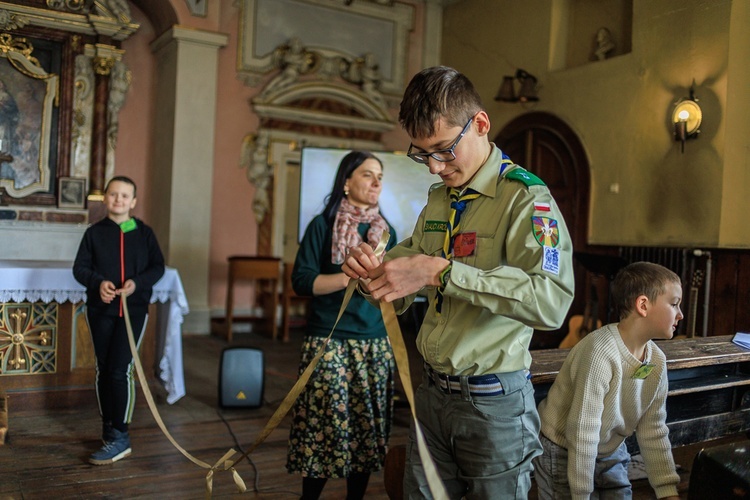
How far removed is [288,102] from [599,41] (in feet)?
13.3

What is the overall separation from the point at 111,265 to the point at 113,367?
0.55 meters

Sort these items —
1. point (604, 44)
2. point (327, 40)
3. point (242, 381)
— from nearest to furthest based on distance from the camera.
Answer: point (242, 381) < point (604, 44) < point (327, 40)

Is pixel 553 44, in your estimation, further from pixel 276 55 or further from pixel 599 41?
pixel 276 55

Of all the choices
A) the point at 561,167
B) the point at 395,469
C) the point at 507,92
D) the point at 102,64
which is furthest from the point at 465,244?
the point at 102,64

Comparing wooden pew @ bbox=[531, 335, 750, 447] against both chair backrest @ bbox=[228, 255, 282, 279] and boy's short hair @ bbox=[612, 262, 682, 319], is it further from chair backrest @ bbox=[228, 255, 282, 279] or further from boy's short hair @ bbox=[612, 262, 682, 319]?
chair backrest @ bbox=[228, 255, 282, 279]

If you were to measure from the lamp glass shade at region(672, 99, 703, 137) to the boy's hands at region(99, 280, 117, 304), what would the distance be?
17.2 ft

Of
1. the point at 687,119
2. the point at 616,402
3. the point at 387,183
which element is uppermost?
the point at 687,119

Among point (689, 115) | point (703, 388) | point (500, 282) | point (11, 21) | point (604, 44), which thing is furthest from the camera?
point (11, 21)

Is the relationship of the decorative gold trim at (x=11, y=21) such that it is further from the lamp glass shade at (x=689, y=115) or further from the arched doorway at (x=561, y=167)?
the lamp glass shade at (x=689, y=115)

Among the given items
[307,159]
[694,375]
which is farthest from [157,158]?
[694,375]

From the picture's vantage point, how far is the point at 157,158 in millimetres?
8758

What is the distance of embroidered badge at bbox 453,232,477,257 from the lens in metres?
1.57

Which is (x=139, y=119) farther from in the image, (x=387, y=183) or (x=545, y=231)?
(x=545, y=231)

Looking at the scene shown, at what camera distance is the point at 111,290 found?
349 cm
